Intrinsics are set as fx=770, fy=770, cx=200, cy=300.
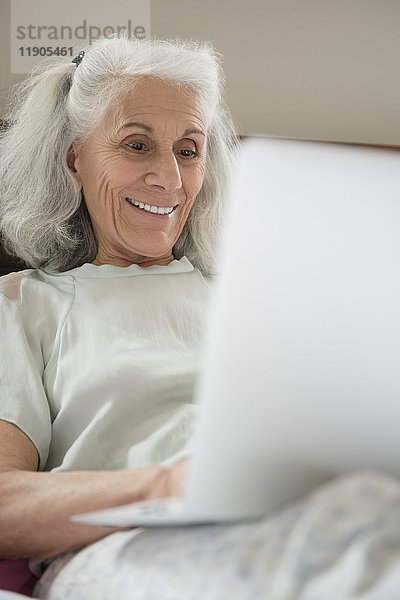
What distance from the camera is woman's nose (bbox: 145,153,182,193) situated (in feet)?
4.68

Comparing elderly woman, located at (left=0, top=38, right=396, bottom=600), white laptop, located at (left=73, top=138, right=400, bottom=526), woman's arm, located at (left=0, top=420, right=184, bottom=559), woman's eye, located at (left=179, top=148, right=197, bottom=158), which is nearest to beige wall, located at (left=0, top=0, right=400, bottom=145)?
elderly woman, located at (left=0, top=38, right=396, bottom=600)

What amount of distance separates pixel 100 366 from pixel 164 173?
1.37 feet

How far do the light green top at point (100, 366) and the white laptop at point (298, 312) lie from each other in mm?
491

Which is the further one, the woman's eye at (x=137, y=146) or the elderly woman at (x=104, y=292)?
the woman's eye at (x=137, y=146)

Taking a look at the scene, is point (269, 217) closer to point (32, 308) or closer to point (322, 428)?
point (322, 428)

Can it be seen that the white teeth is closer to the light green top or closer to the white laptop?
the light green top

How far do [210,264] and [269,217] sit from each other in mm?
949

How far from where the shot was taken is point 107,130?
4.75 feet

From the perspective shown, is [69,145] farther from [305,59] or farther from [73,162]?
[305,59]

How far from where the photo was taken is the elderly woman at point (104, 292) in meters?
0.97

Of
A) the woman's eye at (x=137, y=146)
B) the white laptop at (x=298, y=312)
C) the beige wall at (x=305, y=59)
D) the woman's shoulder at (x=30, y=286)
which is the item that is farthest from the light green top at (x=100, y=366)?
the beige wall at (x=305, y=59)

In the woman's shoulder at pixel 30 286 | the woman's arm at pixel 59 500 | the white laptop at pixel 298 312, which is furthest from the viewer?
the woman's shoulder at pixel 30 286

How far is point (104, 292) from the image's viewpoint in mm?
1354

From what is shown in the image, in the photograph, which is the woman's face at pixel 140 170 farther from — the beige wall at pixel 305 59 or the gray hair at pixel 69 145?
the beige wall at pixel 305 59
